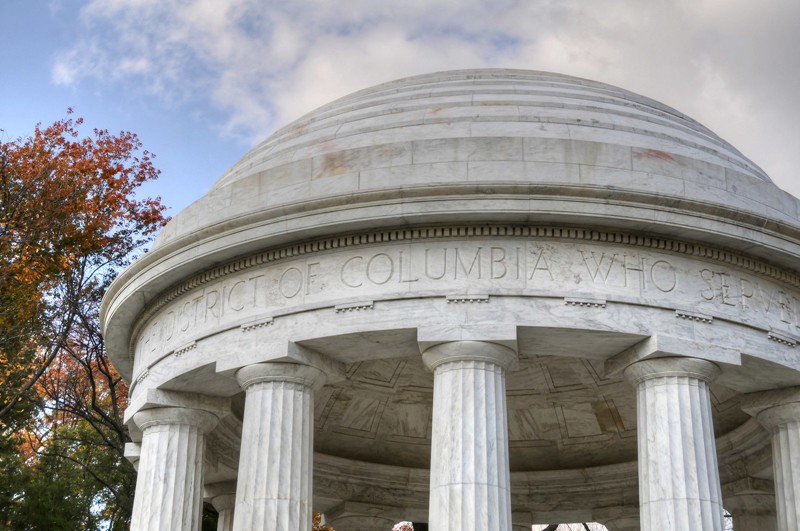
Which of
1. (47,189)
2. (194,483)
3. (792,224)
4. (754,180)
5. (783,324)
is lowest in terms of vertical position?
(194,483)

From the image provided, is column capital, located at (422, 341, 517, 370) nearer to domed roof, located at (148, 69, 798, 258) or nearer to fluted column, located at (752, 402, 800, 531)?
domed roof, located at (148, 69, 798, 258)

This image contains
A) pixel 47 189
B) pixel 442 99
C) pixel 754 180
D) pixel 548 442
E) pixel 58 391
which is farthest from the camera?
pixel 58 391

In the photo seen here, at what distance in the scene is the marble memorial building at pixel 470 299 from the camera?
22078mm

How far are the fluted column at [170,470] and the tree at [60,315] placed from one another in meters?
12.9

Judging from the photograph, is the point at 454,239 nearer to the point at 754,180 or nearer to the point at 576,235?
the point at 576,235

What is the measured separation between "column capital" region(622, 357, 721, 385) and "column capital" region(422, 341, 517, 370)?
290 centimetres

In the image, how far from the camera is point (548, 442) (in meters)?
35.8

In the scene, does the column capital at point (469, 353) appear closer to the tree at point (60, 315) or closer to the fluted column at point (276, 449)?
the fluted column at point (276, 449)

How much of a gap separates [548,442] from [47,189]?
20676 mm

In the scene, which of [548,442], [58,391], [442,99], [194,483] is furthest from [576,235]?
[58,391]

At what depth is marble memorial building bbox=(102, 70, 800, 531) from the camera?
22.1 metres

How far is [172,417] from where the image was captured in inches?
1025

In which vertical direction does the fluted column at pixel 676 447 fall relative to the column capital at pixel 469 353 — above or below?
below

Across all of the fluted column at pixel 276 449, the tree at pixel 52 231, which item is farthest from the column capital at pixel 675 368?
the tree at pixel 52 231
